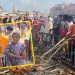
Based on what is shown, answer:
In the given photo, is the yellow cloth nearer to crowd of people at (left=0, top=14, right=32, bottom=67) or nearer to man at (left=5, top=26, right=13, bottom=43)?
crowd of people at (left=0, top=14, right=32, bottom=67)

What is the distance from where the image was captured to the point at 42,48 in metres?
15.9

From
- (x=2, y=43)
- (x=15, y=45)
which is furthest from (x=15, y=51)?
(x=2, y=43)

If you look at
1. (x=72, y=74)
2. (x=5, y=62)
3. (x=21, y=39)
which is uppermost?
(x=21, y=39)

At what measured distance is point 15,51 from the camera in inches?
399

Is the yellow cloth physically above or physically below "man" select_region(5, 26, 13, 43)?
below

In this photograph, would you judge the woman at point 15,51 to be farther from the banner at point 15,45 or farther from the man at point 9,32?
the man at point 9,32

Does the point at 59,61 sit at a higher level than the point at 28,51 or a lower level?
lower

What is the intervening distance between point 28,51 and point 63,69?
2.07 metres

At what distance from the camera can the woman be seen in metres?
10.0

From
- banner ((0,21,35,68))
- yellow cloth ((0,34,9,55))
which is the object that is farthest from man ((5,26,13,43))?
yellow cloth ((0,34,9,55))

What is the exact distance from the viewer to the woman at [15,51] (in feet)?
32.9

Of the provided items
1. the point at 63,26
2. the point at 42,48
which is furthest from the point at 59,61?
the point at 63,26

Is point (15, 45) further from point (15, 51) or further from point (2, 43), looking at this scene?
point (2, 43)

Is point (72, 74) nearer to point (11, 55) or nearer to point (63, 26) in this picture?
point (11, 55)
